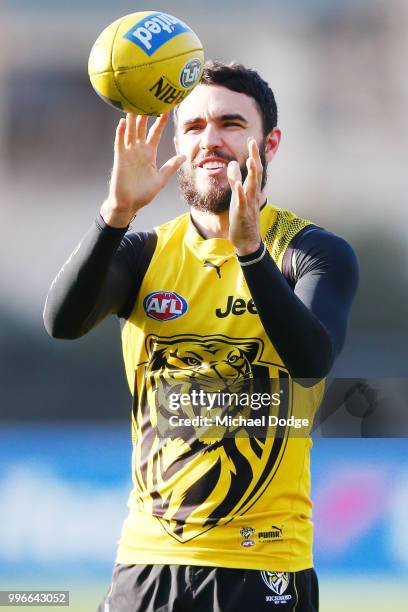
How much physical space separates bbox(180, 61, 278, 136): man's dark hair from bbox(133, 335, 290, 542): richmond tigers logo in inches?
35.1

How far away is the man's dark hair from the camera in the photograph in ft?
10.3

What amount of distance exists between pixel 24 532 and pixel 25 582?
1.24 ft

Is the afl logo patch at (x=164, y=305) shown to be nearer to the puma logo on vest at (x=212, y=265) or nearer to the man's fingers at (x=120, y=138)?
the puma logo on vest at (x=212, y=265)

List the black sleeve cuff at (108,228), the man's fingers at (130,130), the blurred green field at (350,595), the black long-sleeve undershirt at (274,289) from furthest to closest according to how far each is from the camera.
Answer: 1. the blurred green field at (350,595)
2. the man's fingers at (130,130)
3. the black sleeve cuff at (108,228)
4. the black long-sleeve undershirt at (274,289)

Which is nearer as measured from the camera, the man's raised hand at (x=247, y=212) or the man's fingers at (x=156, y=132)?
the man's raised hand at (x=247, y=212)

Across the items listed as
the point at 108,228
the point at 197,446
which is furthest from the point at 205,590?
the point at 108,228

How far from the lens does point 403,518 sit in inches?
213

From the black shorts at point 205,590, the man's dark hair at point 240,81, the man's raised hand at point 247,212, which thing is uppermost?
the man's dark hair at point 240,81

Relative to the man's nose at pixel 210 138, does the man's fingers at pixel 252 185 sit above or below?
below

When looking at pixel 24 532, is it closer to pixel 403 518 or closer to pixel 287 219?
pixel 403 518

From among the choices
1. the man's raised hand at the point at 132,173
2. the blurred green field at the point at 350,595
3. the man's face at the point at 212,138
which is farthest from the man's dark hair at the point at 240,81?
the blurred green field at the point at 350,595

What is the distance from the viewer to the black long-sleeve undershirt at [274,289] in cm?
251

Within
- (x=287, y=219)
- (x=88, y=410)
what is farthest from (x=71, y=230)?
A: (x=287, y=219)

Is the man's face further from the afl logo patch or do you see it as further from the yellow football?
the afl logo patch
